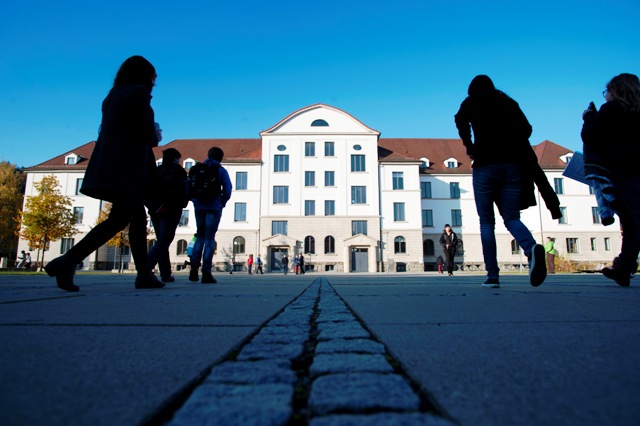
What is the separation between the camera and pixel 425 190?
3906 cm

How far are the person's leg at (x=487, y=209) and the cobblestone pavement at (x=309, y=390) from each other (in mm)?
3538

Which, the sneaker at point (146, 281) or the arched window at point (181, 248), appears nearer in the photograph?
the sneaker at point (146, 281)

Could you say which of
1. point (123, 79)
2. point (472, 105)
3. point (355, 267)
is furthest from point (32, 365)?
point (355, 267)

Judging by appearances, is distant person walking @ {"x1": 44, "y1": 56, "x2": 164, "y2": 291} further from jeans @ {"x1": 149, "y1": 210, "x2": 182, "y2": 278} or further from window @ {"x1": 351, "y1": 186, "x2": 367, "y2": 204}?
window @ {"x1": 351, "y1": 186, "x2": 367, "y2": 204}

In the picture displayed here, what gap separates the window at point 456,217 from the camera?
38156mm

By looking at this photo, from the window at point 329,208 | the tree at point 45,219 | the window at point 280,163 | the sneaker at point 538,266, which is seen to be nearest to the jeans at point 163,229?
the sneaker at point 538,266

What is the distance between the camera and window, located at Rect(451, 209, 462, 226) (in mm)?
38156

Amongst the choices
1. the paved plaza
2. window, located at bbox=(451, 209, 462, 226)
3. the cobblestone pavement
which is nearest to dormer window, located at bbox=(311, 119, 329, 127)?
window, located at bbox=(451, 209, 462, 226)

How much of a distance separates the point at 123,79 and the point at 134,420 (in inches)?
151

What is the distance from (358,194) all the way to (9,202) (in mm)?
37691

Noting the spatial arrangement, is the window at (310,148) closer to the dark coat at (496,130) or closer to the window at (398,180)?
the window at (398,180)

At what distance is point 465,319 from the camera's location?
5.69 feet

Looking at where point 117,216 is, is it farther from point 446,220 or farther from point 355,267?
point 446,220

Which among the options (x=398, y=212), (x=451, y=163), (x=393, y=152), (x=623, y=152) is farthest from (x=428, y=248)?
(x=623, y=152)
